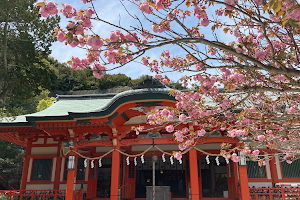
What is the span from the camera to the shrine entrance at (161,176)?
567 inches

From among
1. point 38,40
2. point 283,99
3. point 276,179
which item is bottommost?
point 276,179

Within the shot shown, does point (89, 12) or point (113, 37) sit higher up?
point (89, 12)

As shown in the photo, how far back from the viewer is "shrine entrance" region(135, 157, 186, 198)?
47.3 ft

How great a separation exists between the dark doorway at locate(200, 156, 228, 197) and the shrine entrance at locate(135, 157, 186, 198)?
146cm

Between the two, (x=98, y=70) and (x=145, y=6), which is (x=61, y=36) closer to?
(x=98, y=70)

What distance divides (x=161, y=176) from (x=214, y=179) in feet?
13.6

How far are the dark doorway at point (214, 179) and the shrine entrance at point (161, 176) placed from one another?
1464mm

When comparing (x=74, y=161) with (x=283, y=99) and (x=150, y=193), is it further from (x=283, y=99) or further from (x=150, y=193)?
(x=283, y=99)

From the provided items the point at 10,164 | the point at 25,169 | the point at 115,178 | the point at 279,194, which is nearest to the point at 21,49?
the point at 25,169

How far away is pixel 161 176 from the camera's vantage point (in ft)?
53.8

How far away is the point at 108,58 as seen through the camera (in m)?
3.79

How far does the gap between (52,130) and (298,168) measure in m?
10.4

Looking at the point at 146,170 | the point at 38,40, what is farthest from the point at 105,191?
the point at 38,40

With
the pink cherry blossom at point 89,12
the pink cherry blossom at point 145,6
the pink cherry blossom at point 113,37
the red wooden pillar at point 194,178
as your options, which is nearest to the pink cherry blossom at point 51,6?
the pink cherry blossom at point 89,12
